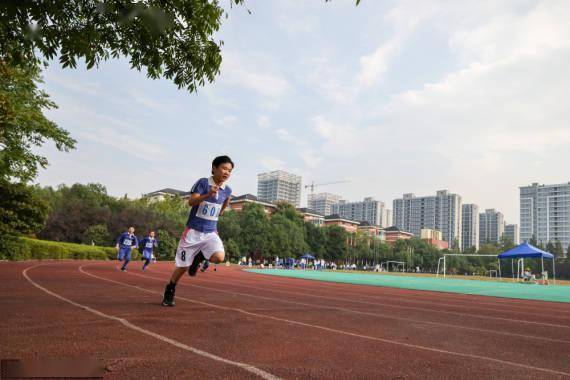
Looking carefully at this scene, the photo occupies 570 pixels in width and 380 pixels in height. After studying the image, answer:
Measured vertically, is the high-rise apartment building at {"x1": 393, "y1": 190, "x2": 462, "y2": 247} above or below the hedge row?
above

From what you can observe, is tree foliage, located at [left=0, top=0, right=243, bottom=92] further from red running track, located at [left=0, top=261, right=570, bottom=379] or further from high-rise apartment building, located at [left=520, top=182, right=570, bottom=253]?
high-rise apartment building, located at [left=520, top=182, right=570, bottom=253]

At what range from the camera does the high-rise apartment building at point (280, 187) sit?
622 ft

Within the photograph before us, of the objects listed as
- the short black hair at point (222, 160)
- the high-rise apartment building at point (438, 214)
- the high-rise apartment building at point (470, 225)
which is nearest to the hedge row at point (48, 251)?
the short black hair at point (222, 160)

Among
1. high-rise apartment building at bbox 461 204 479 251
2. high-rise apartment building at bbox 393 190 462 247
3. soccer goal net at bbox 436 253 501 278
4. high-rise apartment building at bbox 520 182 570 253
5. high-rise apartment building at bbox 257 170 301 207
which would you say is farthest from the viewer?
high-rise apartment building at bbox 461 204 479 251

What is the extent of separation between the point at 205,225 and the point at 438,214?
191 metres

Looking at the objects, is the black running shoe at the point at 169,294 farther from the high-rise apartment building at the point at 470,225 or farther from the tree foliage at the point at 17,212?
the high-rise apartment building at the point at 470,225

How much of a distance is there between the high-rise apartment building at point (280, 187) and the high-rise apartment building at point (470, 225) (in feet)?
243

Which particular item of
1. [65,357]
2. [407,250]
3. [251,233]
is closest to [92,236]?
[251,233]

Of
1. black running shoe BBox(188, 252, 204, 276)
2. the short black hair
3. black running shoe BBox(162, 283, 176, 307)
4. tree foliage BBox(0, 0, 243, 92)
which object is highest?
tree foliage BBox(0, 0, 243, 92)

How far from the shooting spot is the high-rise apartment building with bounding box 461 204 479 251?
192 meters

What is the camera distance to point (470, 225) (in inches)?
7584

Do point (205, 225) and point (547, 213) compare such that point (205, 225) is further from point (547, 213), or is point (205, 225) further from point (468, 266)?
point (547, 213)

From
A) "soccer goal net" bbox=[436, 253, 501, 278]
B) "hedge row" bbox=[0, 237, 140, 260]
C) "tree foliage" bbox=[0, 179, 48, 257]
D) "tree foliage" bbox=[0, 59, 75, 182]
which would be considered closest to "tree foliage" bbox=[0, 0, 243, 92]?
"tree foliage" bbox=[0, 59, 75, 182]

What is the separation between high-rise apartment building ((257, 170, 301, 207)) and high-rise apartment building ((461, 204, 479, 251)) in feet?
243
